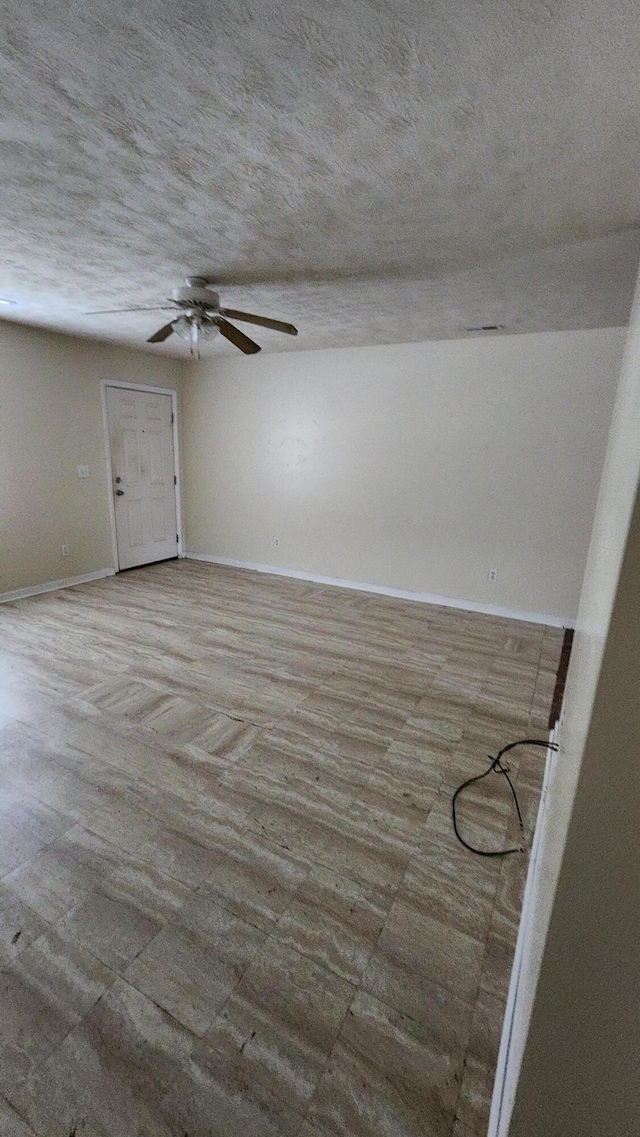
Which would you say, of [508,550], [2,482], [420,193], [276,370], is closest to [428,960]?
[420,193]

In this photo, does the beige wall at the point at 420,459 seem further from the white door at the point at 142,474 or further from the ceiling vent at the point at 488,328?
the white door at the point at 142,474

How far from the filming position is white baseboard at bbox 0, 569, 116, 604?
4.17 metres

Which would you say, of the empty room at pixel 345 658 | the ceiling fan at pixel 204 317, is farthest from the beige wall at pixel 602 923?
the ceiling fan at pixel 204 317

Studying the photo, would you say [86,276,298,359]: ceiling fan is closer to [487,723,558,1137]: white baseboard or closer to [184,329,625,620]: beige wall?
[184,329,625,620]: beige wall

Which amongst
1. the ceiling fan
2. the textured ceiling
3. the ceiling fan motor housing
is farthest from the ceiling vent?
the ceiling fan motor housing

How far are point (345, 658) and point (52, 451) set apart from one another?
11.4 feet

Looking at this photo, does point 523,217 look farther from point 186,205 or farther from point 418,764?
point 418,764

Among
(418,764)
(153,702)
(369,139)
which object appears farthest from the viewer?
(153,702)

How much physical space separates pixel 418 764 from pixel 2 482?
4.13 metres

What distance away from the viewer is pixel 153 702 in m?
2.59

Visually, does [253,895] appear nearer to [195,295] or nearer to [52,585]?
[195,295]

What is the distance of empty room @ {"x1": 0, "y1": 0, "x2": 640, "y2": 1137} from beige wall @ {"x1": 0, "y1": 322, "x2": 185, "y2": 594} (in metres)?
0.06

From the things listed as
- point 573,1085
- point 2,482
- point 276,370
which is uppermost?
point 276,370

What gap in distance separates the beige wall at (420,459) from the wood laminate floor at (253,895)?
1384 millimetres
